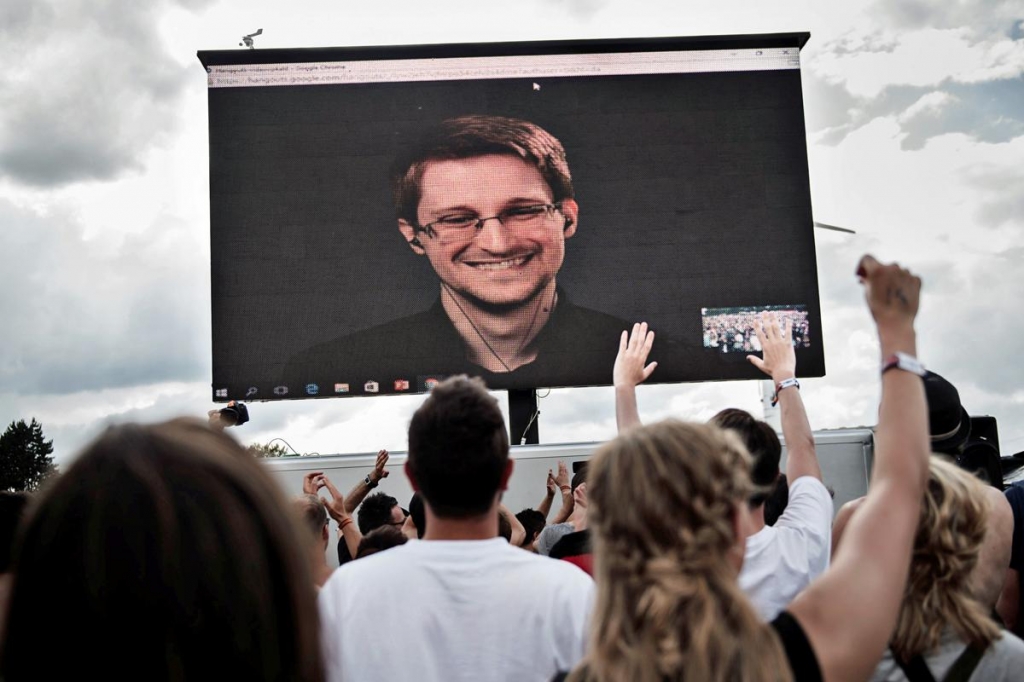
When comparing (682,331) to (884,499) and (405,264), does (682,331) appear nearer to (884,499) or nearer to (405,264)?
(405,264)

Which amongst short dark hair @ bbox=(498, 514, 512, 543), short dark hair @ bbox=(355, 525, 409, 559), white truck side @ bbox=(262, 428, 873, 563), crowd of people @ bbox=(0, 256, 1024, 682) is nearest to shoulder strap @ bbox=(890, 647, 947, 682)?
crowd of people @ bbox=(0, 256, 1024, 682)

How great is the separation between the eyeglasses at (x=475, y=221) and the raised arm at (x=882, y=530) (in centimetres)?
567

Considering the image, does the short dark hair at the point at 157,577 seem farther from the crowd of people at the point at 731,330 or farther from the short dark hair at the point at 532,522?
the crowd of people at the point at 731,330

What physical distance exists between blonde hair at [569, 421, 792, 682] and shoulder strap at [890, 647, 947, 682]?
57 centimetres

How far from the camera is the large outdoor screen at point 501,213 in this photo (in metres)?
7.19

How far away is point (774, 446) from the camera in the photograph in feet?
8.36

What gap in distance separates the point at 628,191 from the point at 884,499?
19.9ft

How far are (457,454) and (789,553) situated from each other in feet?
2.92

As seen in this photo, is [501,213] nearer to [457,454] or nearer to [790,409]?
[790,409]

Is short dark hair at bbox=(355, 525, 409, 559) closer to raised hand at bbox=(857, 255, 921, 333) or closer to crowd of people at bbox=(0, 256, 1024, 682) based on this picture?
crowd of people at bbox=(0, 256, 1024, 682)

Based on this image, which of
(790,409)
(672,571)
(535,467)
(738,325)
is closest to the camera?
(672,571)

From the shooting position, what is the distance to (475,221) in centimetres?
711

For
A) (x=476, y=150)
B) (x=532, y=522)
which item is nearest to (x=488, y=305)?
(x=476, y=150)

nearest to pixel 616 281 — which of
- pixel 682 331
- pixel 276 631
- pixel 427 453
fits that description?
pixel 682 331
